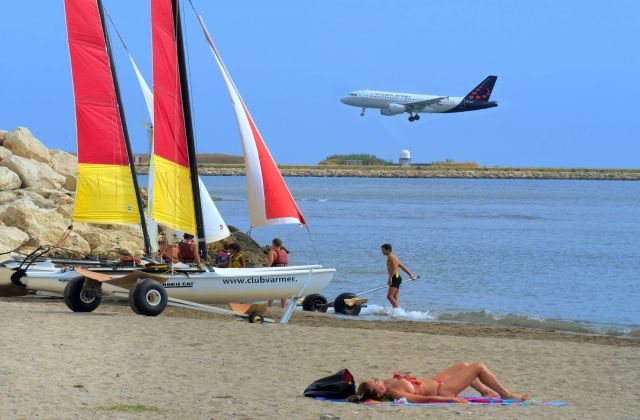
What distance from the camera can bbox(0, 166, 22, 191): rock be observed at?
33656 millimetres

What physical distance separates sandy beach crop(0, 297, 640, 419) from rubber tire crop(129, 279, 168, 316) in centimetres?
18

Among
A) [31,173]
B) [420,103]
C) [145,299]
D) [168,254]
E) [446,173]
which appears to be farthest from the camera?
[446,173]

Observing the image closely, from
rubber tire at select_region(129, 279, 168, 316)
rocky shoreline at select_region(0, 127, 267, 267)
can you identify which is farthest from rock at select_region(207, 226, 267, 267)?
rubber tire at select_region(129, 279, 168, 316)

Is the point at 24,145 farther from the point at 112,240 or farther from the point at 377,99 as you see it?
the point at 377,99

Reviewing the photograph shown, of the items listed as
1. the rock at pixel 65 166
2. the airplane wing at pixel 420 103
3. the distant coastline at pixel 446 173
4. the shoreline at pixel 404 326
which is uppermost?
the airplane wing at pixel 420 103

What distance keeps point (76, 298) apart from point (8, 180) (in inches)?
759

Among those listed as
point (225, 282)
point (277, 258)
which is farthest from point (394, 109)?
point (225, 282)

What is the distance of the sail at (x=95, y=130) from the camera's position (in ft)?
61.9

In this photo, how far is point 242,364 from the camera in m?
11.7

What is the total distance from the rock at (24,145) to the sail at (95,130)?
19693 mm

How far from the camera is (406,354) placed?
43.1 feet

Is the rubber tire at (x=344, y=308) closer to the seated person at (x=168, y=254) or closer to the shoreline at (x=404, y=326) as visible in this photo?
the shoreline at (x=404, y=326)

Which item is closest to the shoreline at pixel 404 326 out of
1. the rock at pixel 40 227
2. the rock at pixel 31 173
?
the rock at pixel 40 227

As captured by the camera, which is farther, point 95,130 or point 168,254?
point 95,130
